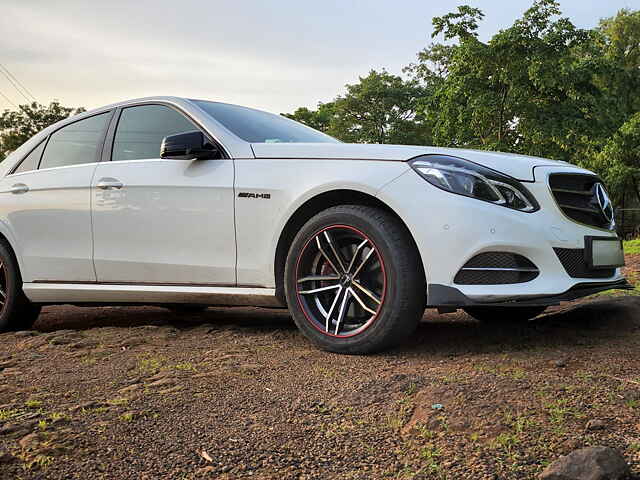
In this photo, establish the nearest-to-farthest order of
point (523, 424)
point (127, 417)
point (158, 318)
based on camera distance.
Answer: point (523, 424) → point (127, 417) → point (158, 318)

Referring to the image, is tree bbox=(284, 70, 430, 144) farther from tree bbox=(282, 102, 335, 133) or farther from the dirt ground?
the dirt ground

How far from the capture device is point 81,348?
13.6 ft

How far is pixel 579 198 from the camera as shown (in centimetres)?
375

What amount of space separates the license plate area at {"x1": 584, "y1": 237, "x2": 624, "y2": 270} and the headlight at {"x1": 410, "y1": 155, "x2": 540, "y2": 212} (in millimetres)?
410

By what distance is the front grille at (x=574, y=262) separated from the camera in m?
3.44

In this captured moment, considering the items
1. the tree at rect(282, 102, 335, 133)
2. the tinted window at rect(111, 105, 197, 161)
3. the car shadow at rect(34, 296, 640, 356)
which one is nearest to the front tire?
the car shadow at rect(34, 296, 640, 356)

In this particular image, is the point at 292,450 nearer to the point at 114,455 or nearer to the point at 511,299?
the point at 114,455

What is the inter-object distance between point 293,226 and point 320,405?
1430mm

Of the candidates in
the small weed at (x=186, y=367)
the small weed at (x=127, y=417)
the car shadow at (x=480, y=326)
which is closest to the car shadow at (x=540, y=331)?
the car shadow at (x=480, y=326)

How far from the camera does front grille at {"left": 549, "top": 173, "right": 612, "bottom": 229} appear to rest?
3.61 meters

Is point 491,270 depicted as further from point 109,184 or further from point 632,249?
point 632,249

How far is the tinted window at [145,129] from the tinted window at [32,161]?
96 centimetres

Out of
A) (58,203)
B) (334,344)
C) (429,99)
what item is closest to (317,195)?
(334,344)

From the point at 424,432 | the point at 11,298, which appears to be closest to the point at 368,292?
the point at 424,432
